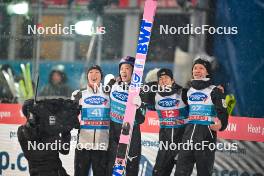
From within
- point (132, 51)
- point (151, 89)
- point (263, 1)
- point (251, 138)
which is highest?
point (263, 1)

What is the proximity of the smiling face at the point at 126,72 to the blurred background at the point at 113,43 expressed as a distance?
0.17ft

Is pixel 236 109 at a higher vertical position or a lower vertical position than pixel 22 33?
lower

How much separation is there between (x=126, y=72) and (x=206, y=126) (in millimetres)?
764

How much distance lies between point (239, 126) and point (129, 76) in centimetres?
95

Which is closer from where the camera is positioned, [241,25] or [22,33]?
[241,25]

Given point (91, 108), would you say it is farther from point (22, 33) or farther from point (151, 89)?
point (22, 33)

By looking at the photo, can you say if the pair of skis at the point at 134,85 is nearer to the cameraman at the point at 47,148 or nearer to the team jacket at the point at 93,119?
the team jacket at the point at 93,119

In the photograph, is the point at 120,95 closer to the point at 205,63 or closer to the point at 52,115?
the point at 52,115

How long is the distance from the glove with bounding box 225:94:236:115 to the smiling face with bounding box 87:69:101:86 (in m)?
1.04

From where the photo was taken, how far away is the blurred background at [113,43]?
4.72 m

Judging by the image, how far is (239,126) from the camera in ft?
15.6

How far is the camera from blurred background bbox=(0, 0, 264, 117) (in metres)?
4.72

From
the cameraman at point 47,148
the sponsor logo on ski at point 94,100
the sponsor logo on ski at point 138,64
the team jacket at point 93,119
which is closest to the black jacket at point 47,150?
the cameraman at point 47,148

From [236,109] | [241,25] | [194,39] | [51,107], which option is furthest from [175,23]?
[51,107]
